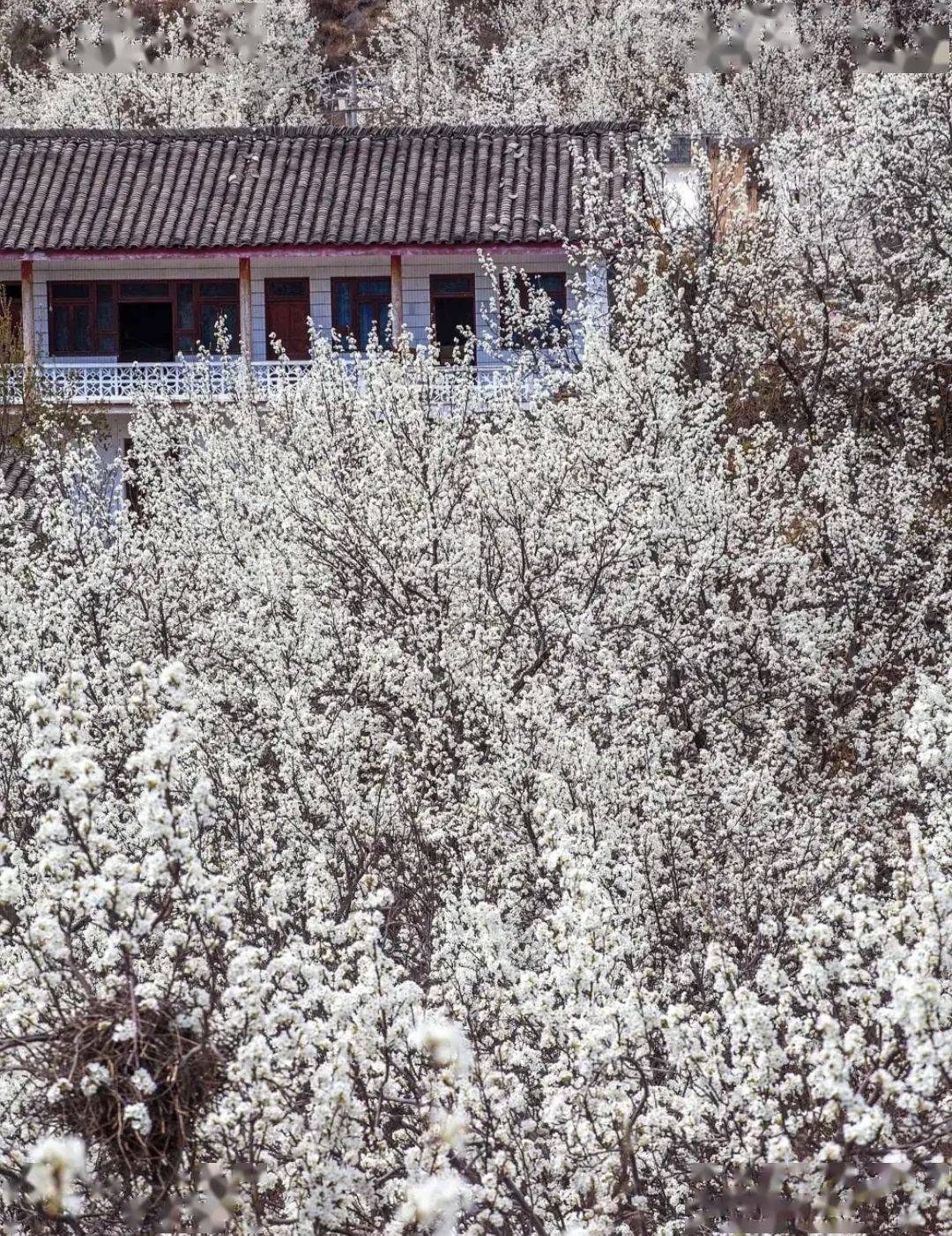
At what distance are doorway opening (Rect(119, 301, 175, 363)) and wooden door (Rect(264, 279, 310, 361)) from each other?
205 cm

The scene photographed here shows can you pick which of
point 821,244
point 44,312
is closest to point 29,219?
A: point 44,312

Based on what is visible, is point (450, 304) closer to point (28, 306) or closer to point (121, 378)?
point (121, 378)

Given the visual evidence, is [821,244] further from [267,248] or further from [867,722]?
[267,248]

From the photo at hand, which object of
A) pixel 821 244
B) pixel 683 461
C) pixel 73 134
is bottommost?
pixel 683 461

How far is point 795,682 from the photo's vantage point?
12.4 m

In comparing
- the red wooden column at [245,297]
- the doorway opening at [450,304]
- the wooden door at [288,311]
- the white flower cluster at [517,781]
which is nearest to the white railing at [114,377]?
the red wooden column at [245,297]

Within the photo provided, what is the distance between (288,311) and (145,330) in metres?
2.94

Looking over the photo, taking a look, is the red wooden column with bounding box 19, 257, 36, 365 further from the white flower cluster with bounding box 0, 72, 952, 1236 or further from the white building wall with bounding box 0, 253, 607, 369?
the white flower cluster with bounding box 0, 72, 952, 1236

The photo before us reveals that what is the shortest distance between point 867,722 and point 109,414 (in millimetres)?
19348

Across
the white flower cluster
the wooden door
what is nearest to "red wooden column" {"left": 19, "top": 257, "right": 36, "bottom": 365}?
the wooden door

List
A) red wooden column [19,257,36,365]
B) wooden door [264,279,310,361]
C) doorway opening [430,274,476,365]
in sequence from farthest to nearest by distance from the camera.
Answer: wooden door [264,279,310,361], doorway opening [430,274,476,365], red wooden column [19,257,36,365]

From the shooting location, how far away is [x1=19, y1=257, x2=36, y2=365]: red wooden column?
2927cm

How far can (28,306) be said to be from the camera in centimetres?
2970

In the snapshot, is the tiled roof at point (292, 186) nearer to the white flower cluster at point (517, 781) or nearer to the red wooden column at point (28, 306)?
the red wooden column at point (28, 306)
